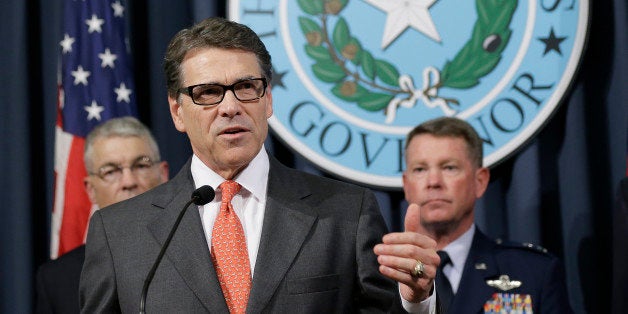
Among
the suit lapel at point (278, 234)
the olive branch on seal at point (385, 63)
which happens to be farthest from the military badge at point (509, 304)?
the suit lapel at point (278, 234)

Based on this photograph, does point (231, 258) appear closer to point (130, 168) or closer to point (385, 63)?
point (130, 168)

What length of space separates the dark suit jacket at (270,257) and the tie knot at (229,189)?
0.07 meters

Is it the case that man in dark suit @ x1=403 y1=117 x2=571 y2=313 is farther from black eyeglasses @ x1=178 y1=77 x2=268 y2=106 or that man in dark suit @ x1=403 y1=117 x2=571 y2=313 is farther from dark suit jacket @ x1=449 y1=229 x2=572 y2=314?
black eyeglasses @ x1=178 y1=77 x2=268 y2=106

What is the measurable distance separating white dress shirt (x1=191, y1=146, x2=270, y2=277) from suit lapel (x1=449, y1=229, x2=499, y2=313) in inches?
52.4

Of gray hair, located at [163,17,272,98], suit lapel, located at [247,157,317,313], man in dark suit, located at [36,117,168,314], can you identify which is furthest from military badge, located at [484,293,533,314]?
gray hair, located at [163,17,272,98]

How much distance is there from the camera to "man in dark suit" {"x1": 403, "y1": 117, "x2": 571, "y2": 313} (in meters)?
3.16

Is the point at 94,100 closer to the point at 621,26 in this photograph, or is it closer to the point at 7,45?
the point at 7,45

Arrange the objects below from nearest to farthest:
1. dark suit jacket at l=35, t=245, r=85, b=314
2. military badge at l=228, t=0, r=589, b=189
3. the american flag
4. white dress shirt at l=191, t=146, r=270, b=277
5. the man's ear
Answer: white dress shirt at l=191, t=146, r=270, b=277 → dark suit jacket at l=35, t=245, r=85, b=314 → the man's ear → military badge at l=228, t=0, r=589, b=189 → the american flag

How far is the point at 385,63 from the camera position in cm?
368

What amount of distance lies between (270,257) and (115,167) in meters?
1.77

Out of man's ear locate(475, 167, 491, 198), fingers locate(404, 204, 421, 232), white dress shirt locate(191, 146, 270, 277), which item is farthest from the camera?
man's ear locate(475, 167, 491, 198)

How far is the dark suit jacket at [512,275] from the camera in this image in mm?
3145

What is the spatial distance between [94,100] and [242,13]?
702 mm

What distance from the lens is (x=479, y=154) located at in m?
3.39
